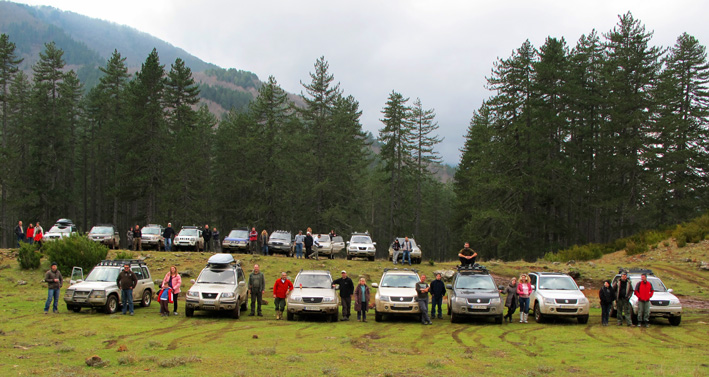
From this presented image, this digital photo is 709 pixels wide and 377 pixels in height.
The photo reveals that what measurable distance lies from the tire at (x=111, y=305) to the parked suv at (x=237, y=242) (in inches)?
581

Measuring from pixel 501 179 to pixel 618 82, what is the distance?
11.4 meters

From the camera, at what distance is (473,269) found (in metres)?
18.0

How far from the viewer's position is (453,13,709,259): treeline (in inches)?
1503

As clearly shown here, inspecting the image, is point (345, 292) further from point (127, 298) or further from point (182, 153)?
point (182, 153)

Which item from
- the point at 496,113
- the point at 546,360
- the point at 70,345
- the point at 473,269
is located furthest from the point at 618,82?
the point at 70,345

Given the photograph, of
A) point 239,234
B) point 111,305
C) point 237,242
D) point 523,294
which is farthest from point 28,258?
point 523,294

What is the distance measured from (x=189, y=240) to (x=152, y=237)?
101 inches

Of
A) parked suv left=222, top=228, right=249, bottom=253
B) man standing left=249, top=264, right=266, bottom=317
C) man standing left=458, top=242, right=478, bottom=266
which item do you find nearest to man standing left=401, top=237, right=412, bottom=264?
man standing left=458, top=242, right=478, bottom=266

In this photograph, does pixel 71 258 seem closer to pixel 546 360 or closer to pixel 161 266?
pixel 161 266

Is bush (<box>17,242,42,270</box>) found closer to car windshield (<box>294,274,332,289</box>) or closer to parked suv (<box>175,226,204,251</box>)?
parked suv (<box>175,226,204,251</box>)

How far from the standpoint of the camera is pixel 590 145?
4166 centimetres

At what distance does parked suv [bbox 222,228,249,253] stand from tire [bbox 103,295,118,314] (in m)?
14.8

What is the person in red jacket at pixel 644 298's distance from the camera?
629 inches

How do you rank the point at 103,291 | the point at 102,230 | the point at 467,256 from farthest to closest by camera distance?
the point at 102,230
the point at 467,256
the point at 103,291
